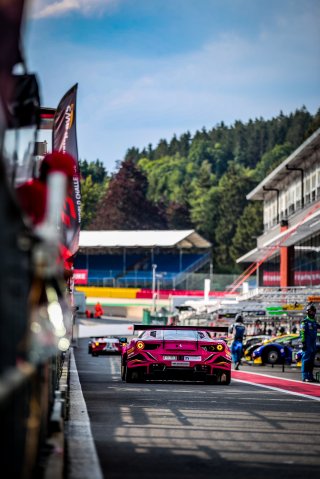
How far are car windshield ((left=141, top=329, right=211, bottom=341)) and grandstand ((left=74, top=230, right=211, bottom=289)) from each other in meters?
92.4

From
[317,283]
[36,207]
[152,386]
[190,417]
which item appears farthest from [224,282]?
[36,207]

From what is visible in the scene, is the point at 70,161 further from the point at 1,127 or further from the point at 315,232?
the point at 315,232

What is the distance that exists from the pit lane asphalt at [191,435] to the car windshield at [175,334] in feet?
9.54

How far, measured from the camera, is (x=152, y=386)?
18891 mm

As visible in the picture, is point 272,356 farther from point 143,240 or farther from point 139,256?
point 143,240

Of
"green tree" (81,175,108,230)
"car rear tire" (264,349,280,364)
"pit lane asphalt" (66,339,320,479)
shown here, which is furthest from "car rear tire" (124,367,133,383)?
"green tree" (81,175,108,230)

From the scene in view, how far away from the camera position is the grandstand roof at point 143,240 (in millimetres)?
117062

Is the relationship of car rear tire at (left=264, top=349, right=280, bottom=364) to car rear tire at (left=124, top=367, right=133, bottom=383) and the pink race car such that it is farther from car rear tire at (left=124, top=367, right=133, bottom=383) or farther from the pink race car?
car rear tire at (left=124, top=367, right=133, bottom=383)

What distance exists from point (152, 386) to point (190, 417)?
6.70m

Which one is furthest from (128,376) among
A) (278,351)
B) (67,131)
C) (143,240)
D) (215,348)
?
(143,240)

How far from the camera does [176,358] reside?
19234mm

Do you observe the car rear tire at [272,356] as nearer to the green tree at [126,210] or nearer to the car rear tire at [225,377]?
the car rear tire at [225,377]

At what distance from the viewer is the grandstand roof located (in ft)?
384

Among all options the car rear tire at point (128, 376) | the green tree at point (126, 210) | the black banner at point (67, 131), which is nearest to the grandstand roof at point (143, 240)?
the green tree at point (126, 210)
